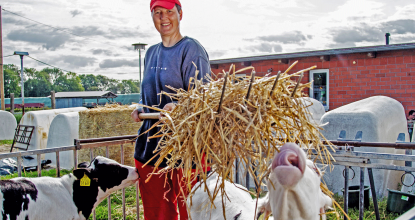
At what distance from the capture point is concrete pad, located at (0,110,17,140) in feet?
52.6

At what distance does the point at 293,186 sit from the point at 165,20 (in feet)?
5.92

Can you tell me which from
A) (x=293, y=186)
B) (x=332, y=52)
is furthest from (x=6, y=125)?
(x=293, y=186)

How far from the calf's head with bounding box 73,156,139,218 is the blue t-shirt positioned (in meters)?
0.82

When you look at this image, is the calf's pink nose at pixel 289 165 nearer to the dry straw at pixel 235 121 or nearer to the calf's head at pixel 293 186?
the calf's head at pixel 293 186

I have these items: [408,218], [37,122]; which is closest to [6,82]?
[37,122]

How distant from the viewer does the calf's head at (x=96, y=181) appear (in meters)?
3.33

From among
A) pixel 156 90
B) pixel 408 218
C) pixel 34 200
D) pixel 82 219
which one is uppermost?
pixel 156 90

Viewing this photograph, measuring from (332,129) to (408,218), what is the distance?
556 cm

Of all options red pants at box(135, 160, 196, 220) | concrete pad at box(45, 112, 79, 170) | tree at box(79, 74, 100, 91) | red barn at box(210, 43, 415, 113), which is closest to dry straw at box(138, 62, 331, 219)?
red pants at box(135, 160, 196, 220)

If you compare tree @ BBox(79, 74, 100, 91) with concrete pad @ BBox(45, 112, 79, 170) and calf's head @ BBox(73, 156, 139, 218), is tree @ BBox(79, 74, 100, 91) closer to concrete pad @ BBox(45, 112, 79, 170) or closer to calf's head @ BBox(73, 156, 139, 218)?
concrete pad @ BBox(45, 112, 79, 170)

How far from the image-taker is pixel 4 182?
2.88m

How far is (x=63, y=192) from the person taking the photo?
3.22 m

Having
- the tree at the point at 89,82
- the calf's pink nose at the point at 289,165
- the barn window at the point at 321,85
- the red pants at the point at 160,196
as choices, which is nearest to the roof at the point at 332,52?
the barn window at the point at 321,85

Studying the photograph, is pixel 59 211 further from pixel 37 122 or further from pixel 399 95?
pixel 399 95
